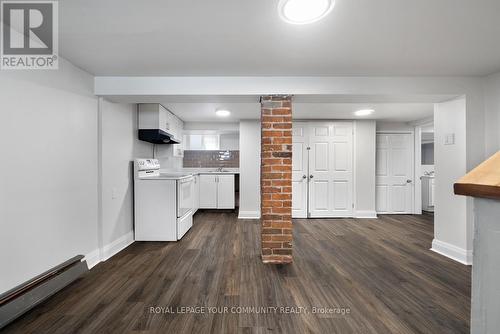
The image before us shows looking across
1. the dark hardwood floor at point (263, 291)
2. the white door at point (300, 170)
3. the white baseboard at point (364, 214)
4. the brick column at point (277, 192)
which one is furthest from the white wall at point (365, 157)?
the brick column at point (277, 192)

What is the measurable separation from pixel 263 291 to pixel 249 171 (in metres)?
2.68

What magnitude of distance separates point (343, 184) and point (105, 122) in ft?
14.6

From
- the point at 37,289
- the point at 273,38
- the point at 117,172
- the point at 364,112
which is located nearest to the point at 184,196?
the point at 117,172

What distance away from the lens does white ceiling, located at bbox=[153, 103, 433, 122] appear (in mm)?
3375

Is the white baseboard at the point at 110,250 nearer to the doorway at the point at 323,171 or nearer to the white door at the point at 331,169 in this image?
the doorway at the point at 323,171

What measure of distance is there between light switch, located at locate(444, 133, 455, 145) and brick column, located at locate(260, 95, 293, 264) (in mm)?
2095

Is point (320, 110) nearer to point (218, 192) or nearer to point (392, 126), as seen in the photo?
point (392, 126)

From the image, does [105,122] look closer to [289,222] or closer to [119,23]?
[119,23]

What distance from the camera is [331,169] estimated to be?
4406 mm

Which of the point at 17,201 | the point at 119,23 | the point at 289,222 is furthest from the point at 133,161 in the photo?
the point at 289,222

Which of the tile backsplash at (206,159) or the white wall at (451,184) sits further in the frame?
the tile backsplash at (206,159)

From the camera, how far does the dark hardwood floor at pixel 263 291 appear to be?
4.80ft

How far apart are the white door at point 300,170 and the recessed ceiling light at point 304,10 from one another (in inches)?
121

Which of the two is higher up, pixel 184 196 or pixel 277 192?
pixel 277 192
